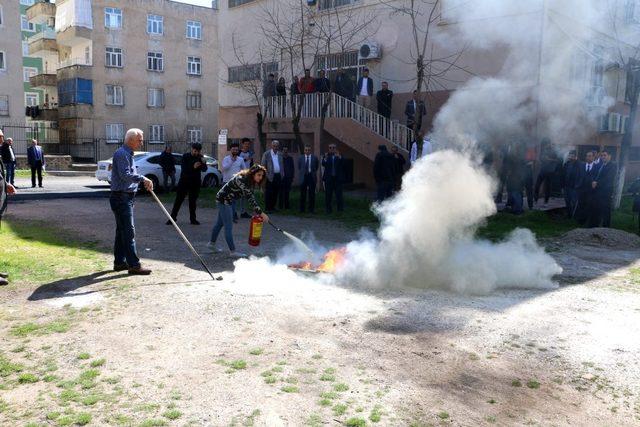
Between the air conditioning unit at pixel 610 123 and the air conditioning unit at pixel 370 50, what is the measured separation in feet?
25.8

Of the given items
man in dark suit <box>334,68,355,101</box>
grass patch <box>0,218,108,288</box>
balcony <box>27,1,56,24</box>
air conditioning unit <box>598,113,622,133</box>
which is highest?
balcony <box>27,1,56,24</box>

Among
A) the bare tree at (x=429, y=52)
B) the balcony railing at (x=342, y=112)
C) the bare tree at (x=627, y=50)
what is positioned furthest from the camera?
the balcony railing at (x=342, y=112)

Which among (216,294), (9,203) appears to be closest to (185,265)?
(216,294)

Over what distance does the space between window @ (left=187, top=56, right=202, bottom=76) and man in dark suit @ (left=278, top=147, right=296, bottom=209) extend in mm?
29225

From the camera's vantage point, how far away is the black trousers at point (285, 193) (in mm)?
14555

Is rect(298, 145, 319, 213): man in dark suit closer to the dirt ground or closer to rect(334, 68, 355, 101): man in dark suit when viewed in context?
rect(334, 68, 355, 101): man in dark suit

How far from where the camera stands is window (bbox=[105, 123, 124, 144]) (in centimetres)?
3735

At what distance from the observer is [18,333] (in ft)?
17.2

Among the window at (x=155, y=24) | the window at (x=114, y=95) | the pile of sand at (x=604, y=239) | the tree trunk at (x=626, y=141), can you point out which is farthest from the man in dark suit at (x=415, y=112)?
the window at (x=155, y=24)

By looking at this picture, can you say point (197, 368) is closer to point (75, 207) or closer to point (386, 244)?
point (386, 244)

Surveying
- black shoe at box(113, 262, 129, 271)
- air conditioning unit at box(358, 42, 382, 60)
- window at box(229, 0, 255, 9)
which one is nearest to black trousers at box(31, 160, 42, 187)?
window at box(229, 0, 255, 9)

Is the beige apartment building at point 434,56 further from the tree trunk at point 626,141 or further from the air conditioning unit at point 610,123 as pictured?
the tree trunk at point 626,141

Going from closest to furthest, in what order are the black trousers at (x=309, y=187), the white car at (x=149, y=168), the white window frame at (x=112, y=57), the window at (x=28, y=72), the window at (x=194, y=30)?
the black trousers at (x=309, y=187), the white car at (x=149, y=168), the white window frame at (x=112, y=57), the window at (x=194, y=30), the window at (x=28, y=72)

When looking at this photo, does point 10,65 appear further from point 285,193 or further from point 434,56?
point 434,56
